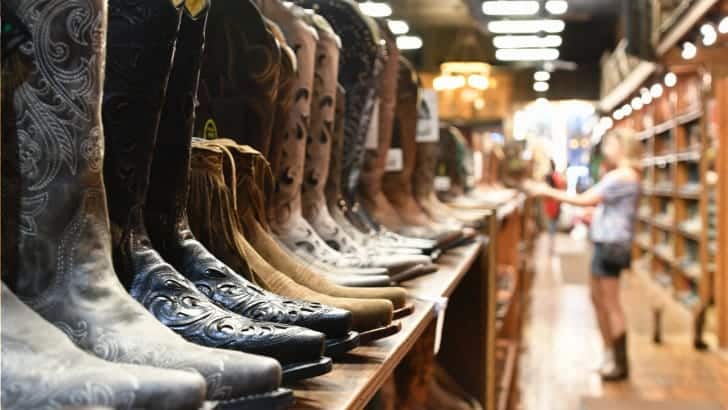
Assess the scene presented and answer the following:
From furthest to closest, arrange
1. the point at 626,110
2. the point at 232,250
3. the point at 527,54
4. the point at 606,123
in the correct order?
the point at 606,123
the point at 527,54
the point at 626,110
the point at 232,250

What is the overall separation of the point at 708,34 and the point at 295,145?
5.43 m

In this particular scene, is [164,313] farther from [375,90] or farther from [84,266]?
[375,90]

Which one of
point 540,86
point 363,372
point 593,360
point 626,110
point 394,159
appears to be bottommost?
point 593,360

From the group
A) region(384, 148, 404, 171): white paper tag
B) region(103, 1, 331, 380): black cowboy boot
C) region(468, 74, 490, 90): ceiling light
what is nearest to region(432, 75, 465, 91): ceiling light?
region(468, 74, 490, 90): ceiling light

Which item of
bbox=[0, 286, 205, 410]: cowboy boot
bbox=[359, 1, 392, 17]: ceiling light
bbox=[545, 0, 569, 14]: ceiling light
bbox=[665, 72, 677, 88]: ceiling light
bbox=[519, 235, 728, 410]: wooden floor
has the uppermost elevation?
bbox=[545, 0, 569, 14]: ceiling light

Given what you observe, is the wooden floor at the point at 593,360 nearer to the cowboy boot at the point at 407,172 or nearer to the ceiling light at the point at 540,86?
the cowboy boot at the point at 407,172

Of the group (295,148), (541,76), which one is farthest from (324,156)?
(541,76)

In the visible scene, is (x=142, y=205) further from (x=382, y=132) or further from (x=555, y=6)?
(x=555, y=6)

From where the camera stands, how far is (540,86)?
1648 centimetres

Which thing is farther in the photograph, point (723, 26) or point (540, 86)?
point (540, 86)

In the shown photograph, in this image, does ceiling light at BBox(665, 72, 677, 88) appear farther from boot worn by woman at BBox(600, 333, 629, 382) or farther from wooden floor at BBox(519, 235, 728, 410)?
boot worn by woman at BBox(600, 333, 629, 382)

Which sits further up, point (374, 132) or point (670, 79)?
point (670, 79)

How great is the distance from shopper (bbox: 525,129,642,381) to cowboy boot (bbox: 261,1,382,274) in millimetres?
4301

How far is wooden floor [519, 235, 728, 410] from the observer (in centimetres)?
539
